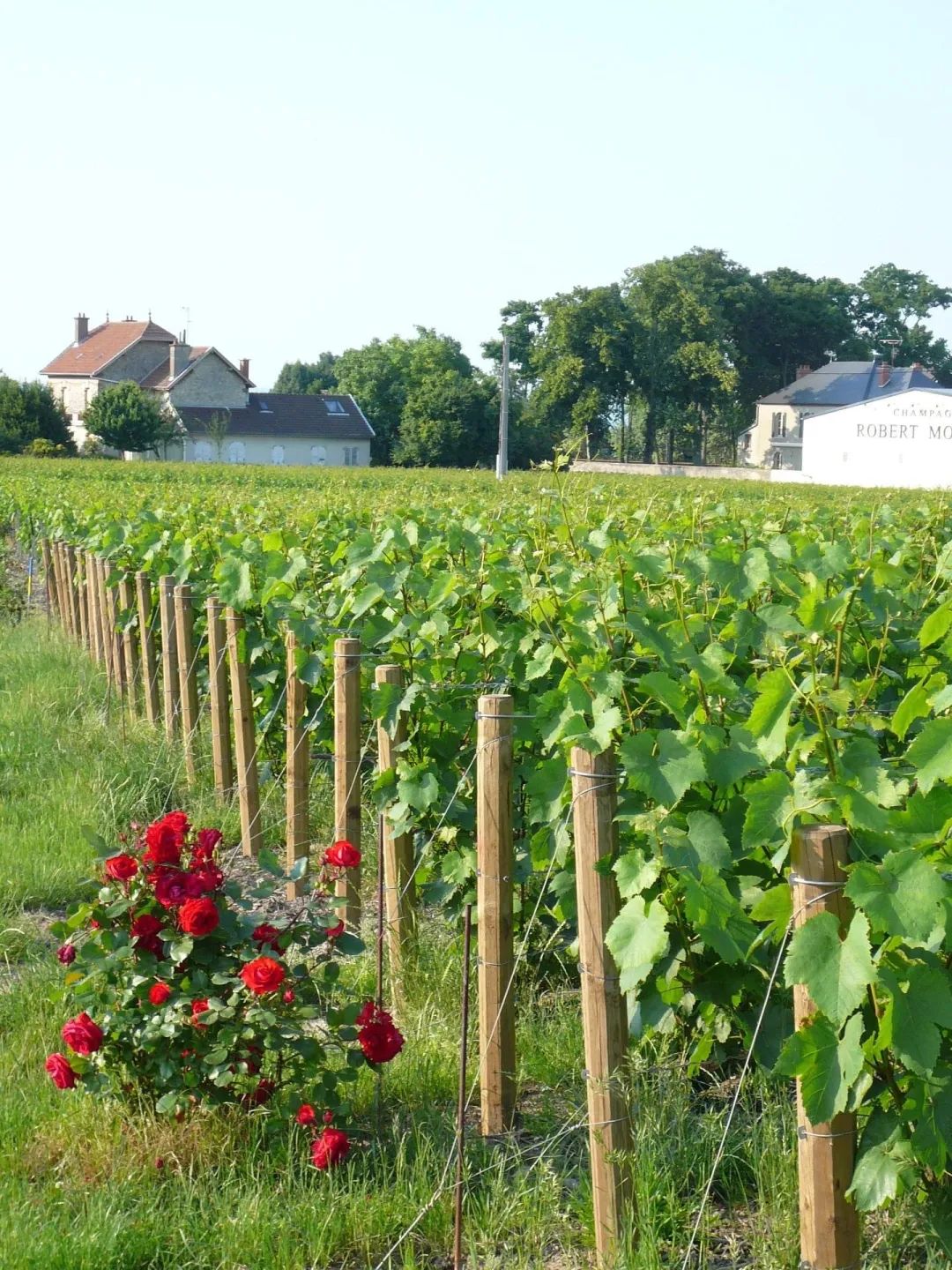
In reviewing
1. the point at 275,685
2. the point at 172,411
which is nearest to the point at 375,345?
the point at 172,411

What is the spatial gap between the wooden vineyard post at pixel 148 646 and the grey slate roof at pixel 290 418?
7660 centimetres

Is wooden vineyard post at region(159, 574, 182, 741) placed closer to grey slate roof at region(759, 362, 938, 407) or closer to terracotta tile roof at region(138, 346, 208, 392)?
terracotta tile roof at region(138, 346, 208, 392)

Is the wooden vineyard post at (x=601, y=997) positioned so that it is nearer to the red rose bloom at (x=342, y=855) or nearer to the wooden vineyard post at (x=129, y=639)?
the red rose bloom at (x=342, y=855)

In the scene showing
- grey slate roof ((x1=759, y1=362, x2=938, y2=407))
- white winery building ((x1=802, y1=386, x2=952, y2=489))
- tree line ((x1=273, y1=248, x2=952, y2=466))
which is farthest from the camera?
grey slate roof ((x1=759, y1=362, x2=938, y2=407))

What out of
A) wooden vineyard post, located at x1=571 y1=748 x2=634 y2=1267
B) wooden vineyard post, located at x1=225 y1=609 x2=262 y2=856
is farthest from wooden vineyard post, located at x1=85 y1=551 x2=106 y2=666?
wooden vineyard post, located at x1=571 y1=748 x2=634 y2=1267

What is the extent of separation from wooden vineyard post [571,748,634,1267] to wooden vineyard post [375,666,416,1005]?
1657 mm

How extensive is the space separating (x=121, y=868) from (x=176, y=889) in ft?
0.52

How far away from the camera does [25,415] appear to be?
7075 cm

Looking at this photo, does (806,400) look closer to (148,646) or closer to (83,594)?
(83,594)

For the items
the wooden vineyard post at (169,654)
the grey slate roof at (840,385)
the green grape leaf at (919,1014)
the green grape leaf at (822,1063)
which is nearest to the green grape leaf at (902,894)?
the green grape leaf at (919,1014)

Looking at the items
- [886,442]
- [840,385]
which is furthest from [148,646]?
[840,385]

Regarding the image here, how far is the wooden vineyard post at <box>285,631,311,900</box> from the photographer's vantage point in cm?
584

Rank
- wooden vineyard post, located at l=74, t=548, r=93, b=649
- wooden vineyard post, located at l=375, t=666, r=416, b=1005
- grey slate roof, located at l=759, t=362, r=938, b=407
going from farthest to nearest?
grey slate roof, located at l=759, t=362, r=938, b=407 → wooden vineyard post, located at l=74, t=548, r=93, b=649 → wooden vineyard post, located at l=375, t=666, r=416, b=1005

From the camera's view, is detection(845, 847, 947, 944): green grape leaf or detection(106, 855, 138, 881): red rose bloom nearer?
detection(845, 847, 947, 944): green grape leaf
